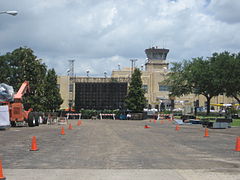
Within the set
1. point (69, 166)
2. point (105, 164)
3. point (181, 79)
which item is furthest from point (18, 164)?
point (181, 79)

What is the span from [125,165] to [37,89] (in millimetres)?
47582

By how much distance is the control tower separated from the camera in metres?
124

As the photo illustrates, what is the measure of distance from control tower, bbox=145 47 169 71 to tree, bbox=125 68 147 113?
155 ft

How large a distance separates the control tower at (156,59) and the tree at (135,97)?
4723 cm

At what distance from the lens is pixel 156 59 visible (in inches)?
4911

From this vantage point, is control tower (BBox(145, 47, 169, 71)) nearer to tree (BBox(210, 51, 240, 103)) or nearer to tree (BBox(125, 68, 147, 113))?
tree (BBox(125, 68, 147, 113))

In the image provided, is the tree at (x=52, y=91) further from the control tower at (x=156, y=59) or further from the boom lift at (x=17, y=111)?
the control tower at (x=156, y=59)

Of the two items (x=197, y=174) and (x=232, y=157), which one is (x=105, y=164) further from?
(x=232, y=157)

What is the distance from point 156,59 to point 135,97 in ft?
169

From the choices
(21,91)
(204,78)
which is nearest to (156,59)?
(204,78)

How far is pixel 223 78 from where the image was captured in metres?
67.0

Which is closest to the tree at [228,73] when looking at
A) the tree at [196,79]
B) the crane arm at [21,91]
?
the tree at [196,79]

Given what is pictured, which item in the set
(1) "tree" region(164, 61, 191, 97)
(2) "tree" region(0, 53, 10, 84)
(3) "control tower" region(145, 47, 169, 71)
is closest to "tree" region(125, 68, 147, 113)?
(1) "tree" region(164, 61, 191, 97)

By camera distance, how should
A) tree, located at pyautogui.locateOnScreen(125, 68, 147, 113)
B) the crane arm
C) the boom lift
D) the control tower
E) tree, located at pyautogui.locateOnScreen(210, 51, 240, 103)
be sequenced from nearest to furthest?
the boom lift → the crane arm → tree, located at pyautogui.locateOnScreen(210, 51, 240, 103) → tree, located at pyautogui.locateOnScreen(125, 68, 147, 113) → the control tower
